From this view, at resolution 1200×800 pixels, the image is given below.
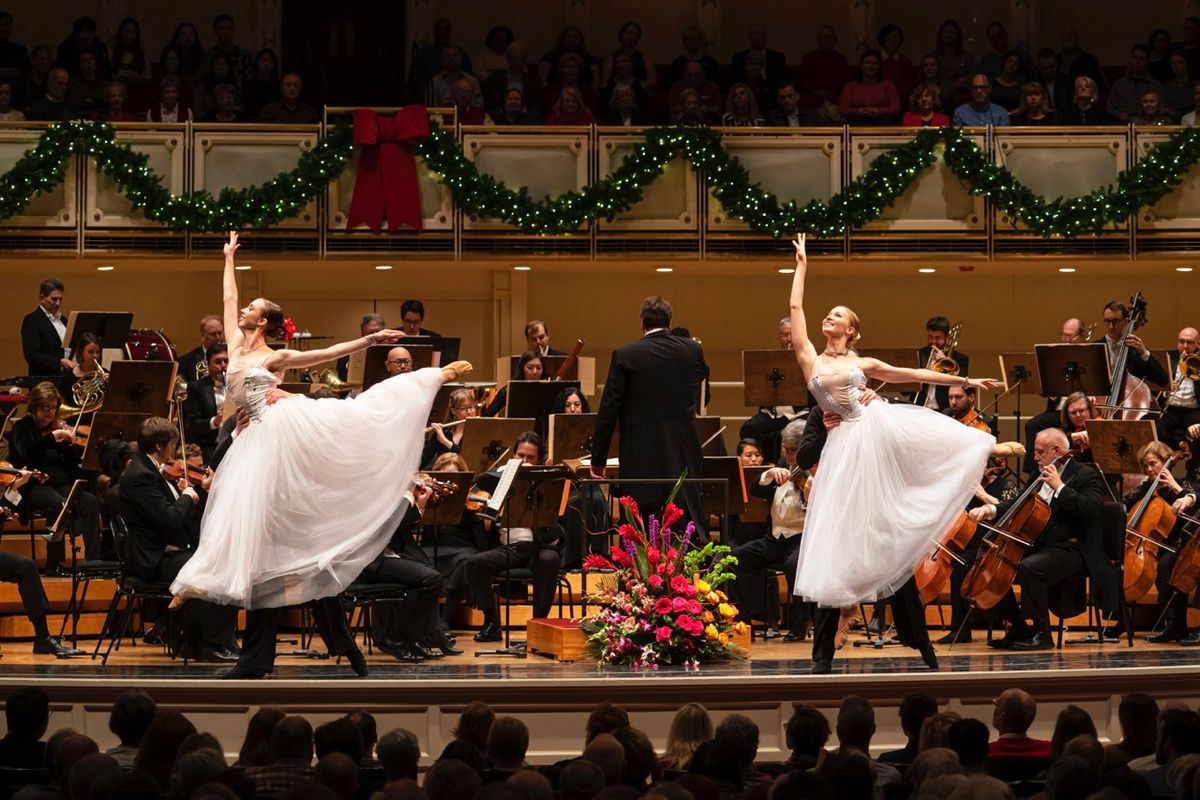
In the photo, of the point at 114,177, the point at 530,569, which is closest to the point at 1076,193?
the point at 530,569

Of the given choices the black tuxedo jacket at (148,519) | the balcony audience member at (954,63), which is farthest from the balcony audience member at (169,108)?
the balcony audience member at (954,63)

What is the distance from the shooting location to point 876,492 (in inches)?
318

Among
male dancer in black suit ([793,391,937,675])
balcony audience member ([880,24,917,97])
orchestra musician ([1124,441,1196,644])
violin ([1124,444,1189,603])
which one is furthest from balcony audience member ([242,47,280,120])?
violin ([1124,444,1189,603])

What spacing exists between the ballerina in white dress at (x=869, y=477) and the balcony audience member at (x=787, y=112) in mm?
6596

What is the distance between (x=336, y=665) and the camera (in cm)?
837

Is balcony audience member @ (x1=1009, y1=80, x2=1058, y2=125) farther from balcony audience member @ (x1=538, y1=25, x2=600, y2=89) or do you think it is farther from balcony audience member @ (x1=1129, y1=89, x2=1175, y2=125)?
balcony audience member @ (x1=538, y1=25, x2=600, y2=89)

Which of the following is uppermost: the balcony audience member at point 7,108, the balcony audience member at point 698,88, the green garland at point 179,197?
the balcony audience member at point 698,88

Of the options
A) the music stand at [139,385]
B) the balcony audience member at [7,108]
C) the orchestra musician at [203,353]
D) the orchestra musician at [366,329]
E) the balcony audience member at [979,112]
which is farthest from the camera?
the balcony audience member at [979,112]

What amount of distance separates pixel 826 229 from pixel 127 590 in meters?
7.33

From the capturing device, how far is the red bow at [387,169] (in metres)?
14.1

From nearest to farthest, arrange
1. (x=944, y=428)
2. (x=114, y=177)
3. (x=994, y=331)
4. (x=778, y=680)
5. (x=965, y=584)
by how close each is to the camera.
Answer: (x=778, y=680) → (x=944, y=428) → (x=965, y=584) → (x=114, y=177) → (x=994, y=331)

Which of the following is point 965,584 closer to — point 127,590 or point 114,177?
point 127,590

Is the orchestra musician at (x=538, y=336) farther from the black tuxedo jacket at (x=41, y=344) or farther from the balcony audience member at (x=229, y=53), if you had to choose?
the balcony audience member at (x=229, y=53)

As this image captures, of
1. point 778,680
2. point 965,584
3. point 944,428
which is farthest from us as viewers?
point 965,584
